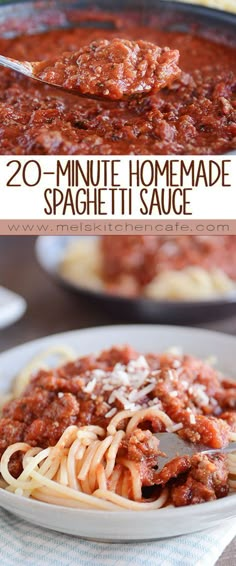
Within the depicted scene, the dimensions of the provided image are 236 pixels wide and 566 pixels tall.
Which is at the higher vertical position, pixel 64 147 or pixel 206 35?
pixel 206 35

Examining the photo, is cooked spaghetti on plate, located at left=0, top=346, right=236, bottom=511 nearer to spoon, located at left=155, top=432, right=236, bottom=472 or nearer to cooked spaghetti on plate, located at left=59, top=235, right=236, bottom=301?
spoon, located at left=155, top=432, right=236, bottom=472

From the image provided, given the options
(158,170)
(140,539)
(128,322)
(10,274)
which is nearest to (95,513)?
(140,539)


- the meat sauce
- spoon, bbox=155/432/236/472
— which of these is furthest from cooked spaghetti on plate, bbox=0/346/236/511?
the meat sauce

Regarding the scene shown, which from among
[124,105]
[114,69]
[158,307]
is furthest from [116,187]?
[158,307]

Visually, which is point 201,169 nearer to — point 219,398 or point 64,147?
point 64,147

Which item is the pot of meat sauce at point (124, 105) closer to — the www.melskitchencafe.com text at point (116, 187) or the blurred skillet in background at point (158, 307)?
the www.melskitchencafe.com text at point (116, 187)

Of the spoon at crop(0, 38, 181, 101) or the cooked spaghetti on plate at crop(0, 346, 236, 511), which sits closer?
the spoon at crop(0, 38, 181, 101)
